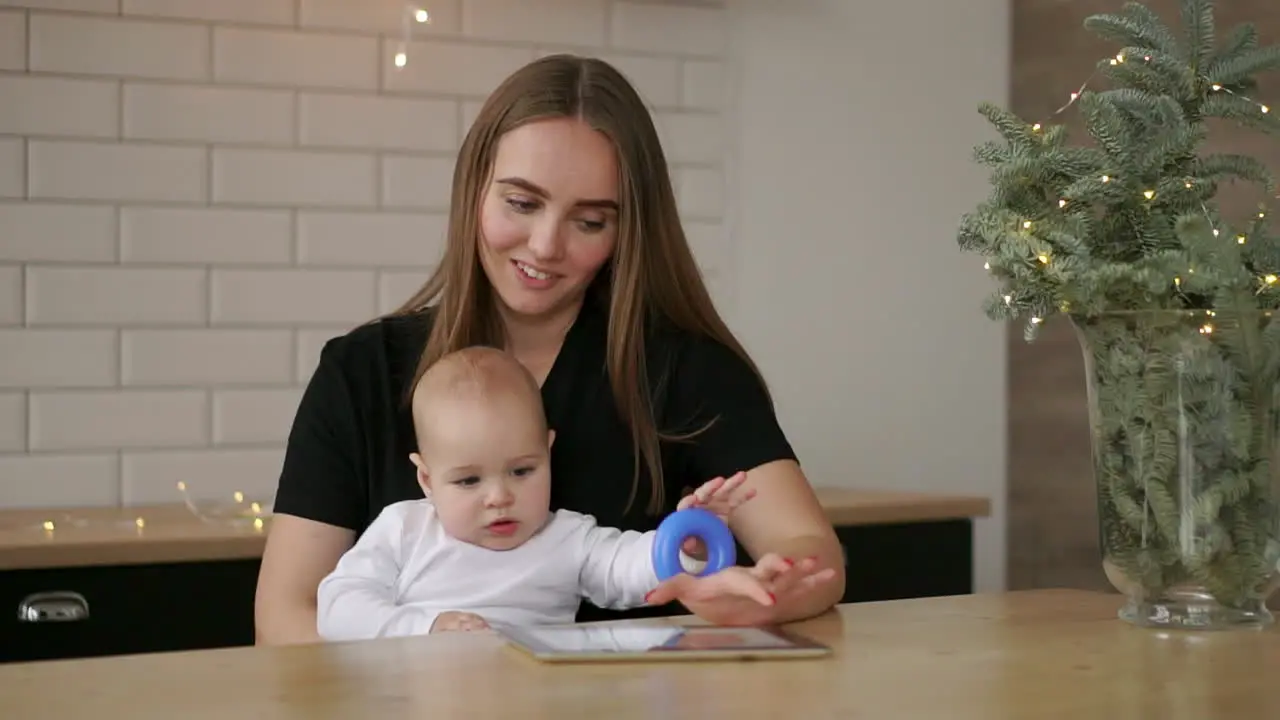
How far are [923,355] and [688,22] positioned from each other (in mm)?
882

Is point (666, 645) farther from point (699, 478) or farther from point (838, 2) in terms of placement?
point (838, 2)

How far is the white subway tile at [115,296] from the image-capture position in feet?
9.61

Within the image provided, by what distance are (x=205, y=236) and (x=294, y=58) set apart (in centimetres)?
36

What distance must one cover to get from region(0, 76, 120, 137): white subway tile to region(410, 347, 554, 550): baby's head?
120 centimetres

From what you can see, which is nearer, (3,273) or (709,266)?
(3,273)

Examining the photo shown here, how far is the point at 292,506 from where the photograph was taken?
7.17ft

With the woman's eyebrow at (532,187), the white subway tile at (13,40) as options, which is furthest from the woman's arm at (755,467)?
the white subway tile at (13,40)

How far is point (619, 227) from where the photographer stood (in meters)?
2.25

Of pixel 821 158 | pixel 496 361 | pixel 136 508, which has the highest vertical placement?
pixel 821 158

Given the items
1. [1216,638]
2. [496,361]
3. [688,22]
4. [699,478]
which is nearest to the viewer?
[1216,638]

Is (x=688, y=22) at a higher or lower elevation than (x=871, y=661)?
higher

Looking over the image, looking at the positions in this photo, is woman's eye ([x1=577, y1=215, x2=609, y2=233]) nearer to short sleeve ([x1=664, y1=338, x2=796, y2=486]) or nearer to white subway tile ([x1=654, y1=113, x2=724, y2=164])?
short sleeve ([x1=664, y1=338, x2=796, y2=486])

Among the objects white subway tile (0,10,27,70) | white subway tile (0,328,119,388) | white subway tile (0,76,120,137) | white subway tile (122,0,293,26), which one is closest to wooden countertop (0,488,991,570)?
white subway tile (0,328,119,388)

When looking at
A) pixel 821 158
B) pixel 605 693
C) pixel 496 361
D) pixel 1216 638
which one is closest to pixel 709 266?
pixel 821 158
